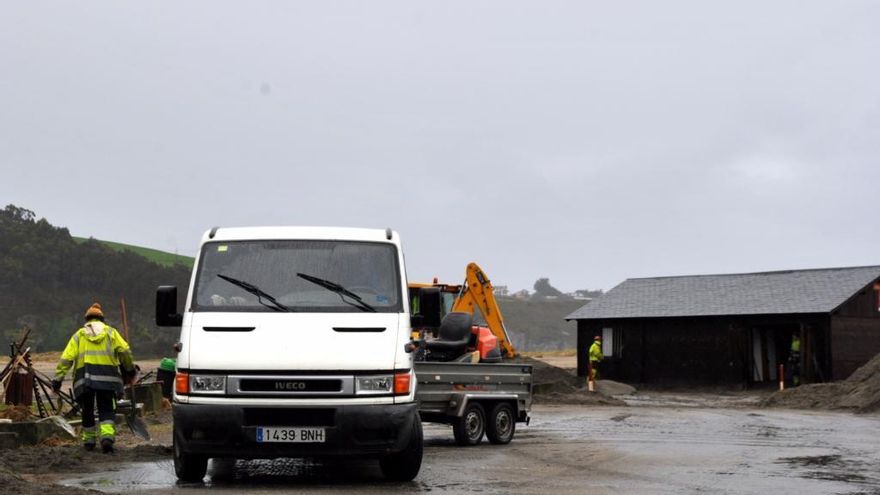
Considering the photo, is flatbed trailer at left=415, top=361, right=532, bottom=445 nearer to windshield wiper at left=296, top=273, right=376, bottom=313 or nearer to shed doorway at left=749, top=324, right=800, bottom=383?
windshield wiper at left=296, top=273, right=376, bottom=313

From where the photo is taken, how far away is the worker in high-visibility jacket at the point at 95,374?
1423 cm

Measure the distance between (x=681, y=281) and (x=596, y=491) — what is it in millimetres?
39571

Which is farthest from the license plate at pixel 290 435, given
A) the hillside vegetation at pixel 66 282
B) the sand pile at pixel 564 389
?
the hillside vegetation at pixel 66 282

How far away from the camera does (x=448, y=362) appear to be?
1658 centimetres

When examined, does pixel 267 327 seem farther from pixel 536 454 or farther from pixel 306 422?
pixel 536 454

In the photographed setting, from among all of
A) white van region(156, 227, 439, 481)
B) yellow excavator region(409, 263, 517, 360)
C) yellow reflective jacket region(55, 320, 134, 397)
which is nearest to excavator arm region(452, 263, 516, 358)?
yellow excavator region(409, 263, 517, 360)

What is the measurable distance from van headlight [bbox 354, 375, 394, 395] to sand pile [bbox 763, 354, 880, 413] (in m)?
22.1

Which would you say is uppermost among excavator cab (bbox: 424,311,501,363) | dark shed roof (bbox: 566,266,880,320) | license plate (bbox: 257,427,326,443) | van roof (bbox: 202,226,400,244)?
dark shed roof (bbox: 566,266,880,320)

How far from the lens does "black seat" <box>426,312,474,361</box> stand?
17547 millimetres

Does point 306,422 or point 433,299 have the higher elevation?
point 433,299

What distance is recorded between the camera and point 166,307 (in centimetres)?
1123

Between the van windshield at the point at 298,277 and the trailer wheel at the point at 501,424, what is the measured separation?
5.57 metres

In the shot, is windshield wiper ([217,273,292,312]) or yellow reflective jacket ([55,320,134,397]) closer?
windshield wiper ([217,273,292,312])

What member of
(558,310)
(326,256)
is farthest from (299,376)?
(558,310)
